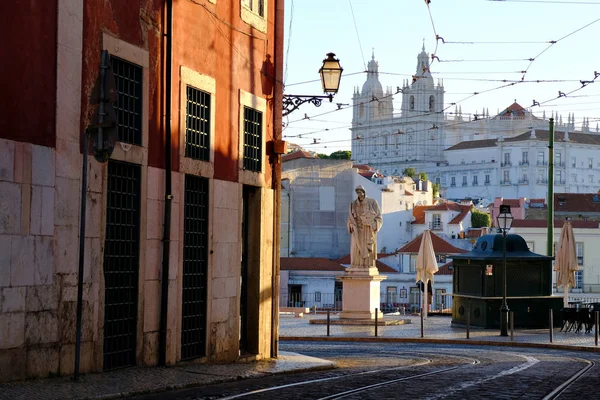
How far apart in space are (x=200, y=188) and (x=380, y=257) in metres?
90.2

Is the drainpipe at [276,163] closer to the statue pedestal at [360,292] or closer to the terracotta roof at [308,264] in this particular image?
the statue pedestal at [360,292]

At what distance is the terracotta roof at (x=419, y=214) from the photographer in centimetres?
12712

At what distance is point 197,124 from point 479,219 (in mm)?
126629

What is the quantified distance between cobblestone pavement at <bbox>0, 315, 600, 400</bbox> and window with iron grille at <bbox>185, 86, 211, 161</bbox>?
269 centimetres

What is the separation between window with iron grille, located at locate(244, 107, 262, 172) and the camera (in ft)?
58.2

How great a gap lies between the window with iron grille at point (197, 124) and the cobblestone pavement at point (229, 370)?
2692mm

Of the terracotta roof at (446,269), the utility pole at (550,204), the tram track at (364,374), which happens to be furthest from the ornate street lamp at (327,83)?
the terracotta roof at (446,269)

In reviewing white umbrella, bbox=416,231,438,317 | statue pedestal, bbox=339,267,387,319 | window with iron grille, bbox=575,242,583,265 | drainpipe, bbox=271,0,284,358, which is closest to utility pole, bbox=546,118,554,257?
white umbrella, bbox=416,231,438,317

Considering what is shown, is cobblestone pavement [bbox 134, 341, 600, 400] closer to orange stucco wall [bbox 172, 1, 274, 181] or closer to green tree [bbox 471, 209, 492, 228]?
orange stucco wall [bbox 172, 1, 274, 181]

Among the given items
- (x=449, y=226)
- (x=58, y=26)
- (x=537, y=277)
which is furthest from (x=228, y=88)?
(x=449, y=226)

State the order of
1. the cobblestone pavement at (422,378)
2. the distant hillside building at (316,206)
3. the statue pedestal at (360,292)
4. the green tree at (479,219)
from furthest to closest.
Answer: the green tree at (479,219) < the distant hillside building at (316,206) < the statue pedestal at (360,292) < the cobblestone pavement at (422,378)

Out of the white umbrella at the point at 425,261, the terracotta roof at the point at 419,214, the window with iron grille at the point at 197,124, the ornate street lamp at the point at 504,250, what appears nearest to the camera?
the window with iron grille at the point at 197,124

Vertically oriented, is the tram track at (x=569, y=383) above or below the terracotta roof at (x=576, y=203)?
below

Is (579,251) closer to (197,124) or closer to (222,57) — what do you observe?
(222,57)
